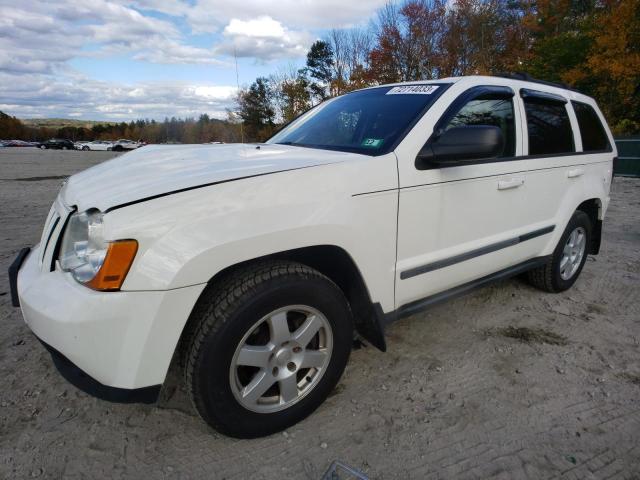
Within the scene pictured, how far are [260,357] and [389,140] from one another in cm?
131

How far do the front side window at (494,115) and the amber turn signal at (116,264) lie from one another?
6.47 feet

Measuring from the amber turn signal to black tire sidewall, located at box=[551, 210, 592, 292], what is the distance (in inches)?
129

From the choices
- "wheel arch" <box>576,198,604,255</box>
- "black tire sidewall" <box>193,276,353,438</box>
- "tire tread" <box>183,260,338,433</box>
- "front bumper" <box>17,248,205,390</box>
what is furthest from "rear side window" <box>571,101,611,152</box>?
"front bumper" <box>17,248,205,390</box>

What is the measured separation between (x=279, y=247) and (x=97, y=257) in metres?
0.71

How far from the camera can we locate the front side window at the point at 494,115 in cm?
Answer: 257

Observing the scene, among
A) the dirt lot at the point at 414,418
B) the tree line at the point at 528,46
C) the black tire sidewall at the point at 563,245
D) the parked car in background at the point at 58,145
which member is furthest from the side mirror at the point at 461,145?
the parked car in background at the point at 58,145

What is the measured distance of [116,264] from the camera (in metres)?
1.52

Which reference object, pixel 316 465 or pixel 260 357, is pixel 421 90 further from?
pixel 316 465

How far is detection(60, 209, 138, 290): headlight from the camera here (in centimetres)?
152

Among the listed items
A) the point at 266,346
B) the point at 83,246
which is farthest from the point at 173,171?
the point at 266,346

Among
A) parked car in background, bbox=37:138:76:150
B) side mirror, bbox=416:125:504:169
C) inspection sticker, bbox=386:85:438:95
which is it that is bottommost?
parked car in background, bbox=37:138:76:150

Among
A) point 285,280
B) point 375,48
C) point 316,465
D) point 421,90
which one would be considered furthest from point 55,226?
point 375,48

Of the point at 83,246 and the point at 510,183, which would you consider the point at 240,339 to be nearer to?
the point at 83,246

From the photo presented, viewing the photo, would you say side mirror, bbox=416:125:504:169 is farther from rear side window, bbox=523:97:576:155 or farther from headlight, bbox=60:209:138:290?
headlight, bbox=60:209:138:290
